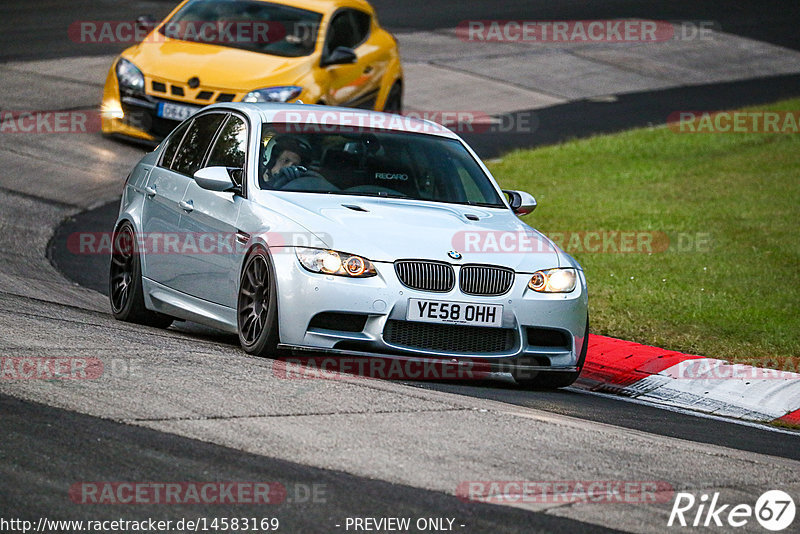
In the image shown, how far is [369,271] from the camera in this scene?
779 cm

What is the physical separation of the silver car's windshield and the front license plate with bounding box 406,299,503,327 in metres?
1.21

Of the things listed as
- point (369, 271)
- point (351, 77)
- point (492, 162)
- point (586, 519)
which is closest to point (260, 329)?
point (369, 271)

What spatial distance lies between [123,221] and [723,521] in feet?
18.7

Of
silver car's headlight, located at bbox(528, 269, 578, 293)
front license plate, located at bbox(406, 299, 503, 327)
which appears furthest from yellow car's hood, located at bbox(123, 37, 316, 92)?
front license plate, located at bbox(406, 299, 503, 327)

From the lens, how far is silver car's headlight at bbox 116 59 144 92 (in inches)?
614

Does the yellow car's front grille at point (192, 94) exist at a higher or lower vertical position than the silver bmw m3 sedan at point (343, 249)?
lower

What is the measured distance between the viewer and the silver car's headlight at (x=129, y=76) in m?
15.6

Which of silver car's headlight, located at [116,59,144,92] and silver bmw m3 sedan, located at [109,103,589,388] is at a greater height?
silver bmw m3 sedan, located at [109,103,589,388]

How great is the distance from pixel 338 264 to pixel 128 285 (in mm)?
2495

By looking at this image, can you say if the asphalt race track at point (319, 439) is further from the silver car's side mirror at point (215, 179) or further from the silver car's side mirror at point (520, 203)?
the silver car's side mirror at point (520, 203)

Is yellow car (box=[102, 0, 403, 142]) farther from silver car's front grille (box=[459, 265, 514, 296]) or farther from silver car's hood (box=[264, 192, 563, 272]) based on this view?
silver car's front grille (box=[459, 265, 514, 296])

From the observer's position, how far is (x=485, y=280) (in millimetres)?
7984

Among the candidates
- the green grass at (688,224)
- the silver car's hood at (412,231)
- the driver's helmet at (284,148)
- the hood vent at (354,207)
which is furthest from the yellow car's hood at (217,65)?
the hood vent at (354,207)

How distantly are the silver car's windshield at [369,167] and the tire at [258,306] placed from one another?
71cm
